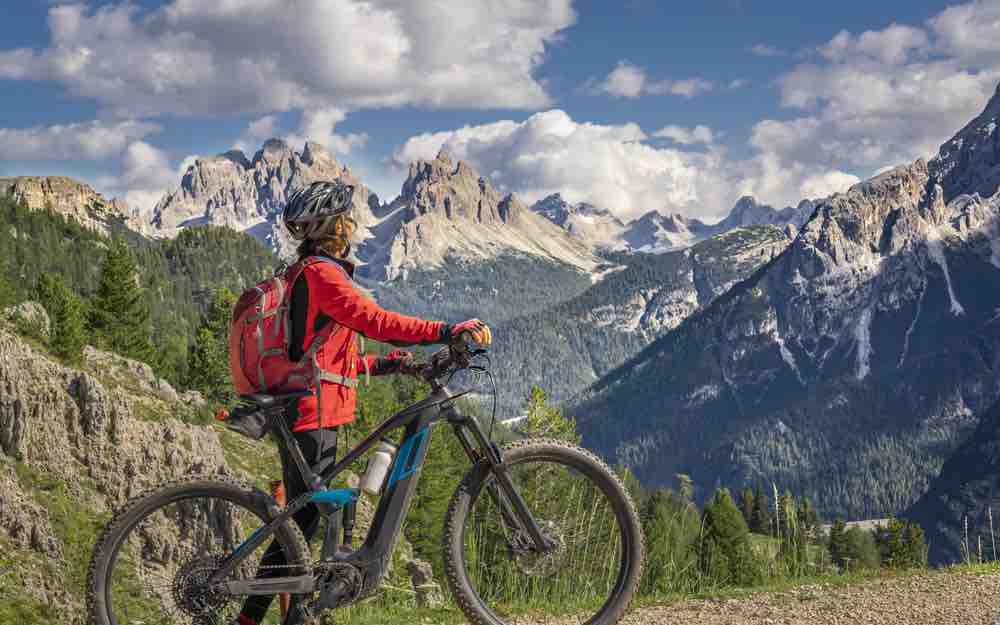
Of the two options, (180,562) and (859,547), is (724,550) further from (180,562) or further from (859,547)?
(859,547)

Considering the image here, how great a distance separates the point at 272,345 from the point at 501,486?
208 cm

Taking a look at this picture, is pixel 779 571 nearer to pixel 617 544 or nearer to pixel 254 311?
pixel 617 544

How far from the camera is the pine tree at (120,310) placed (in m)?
65.2

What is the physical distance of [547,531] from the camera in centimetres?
698

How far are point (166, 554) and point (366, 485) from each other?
1.60 metres

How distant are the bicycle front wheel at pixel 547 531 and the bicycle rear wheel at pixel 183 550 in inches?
50.5

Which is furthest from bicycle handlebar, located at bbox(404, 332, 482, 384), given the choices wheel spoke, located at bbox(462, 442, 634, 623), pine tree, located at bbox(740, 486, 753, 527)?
pine tree, located at bbox(740, 486, 753, 527)

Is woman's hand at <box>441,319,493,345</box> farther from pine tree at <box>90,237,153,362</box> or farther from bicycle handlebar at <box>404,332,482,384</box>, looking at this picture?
pine tree at <box>90,237,153,362</box>

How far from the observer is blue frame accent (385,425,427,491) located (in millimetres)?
6496

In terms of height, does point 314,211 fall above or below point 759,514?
above

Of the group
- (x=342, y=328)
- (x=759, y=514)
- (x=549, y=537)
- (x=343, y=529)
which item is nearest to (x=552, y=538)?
(x=549, y=537)

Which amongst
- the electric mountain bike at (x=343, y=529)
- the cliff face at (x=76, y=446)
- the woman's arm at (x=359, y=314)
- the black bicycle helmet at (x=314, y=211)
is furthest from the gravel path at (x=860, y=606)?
the cliff face at (x=76, y=446)

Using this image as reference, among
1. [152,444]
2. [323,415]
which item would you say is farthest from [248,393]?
[152,444]

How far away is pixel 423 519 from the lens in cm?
4278
